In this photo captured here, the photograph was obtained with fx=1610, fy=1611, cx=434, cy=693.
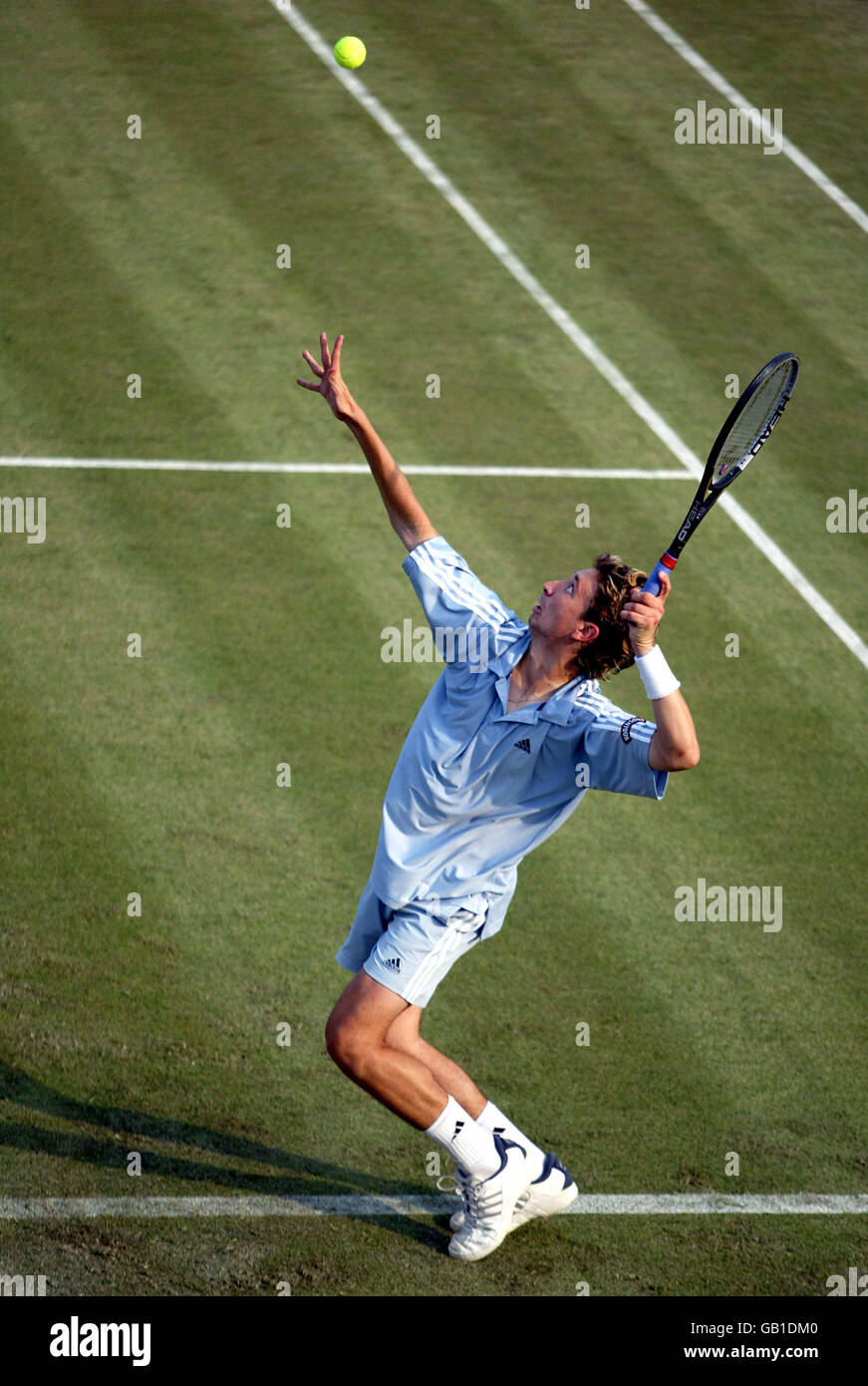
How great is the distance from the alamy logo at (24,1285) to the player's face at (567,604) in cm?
285

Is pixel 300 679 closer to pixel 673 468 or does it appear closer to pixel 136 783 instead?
pixel 136 783

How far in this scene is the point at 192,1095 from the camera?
21.2 feet

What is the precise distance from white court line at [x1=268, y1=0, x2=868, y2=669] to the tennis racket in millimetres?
3855

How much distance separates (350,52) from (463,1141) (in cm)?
1127

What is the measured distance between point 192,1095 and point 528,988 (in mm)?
1587

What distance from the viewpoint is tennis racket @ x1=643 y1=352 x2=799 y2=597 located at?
5.84 m

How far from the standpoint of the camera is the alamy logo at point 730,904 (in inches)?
305

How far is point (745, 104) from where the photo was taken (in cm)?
1567

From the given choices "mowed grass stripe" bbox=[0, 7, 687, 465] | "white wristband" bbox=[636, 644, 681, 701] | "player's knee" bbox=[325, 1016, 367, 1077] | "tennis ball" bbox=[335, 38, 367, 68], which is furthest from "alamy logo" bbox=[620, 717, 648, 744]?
"tennis ball" bbox=[335, 38, 367, 68]

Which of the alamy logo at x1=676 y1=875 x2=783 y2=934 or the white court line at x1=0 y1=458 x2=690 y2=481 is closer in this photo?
the alamy logo at x1=676 y1=875 x2=783 y2=934

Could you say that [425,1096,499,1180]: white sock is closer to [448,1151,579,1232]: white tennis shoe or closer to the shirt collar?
[448,1151,579,1232]: white tennis shoe

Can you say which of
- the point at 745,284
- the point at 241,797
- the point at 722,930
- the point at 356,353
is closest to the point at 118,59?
the point at 356,353

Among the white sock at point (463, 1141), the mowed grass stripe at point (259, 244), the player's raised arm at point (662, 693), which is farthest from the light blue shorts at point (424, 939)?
Answer: the mowed grass stripe at point (259, 244)

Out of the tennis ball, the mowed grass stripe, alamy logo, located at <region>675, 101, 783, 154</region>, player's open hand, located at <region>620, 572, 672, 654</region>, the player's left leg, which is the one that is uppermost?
the tennis ball
